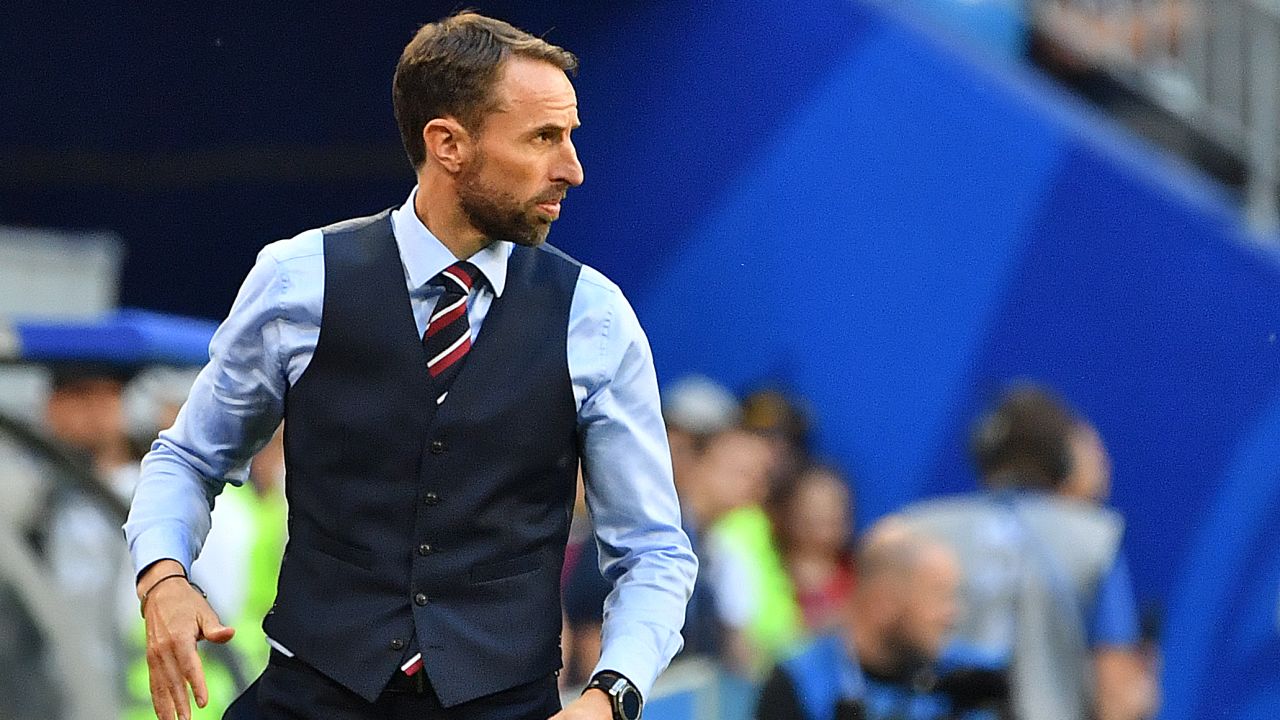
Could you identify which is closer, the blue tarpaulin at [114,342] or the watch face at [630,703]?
the watch face at [630,703]

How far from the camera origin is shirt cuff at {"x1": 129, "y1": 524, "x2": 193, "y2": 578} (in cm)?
289

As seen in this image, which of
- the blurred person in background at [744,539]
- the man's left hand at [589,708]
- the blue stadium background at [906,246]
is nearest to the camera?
the man's left hand at [589,708]

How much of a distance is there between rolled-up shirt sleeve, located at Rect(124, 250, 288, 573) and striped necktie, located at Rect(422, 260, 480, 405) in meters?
0.20

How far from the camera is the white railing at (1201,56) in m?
10.4

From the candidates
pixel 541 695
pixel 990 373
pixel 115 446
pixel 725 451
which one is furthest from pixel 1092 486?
pixel 541 695

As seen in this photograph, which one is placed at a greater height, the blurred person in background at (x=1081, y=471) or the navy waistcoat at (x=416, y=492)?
the navy waistcoat at (x=416, y=492)

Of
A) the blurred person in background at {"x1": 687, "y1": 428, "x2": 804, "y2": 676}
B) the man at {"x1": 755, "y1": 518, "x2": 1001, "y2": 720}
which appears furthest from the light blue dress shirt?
the blurred person in background at {"x1": 687, "y1": 428, "x2": 804, "y2": 676}

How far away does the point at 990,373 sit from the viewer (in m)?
9.87

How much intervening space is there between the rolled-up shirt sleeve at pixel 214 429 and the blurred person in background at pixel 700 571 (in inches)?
62.2

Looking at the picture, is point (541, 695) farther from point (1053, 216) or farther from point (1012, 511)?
point (1053, 216)

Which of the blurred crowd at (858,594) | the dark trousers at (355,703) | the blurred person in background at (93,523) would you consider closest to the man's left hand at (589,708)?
the dark trousers at (355,703)

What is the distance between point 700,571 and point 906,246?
2.84 m

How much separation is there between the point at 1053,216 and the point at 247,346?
7.32 metres

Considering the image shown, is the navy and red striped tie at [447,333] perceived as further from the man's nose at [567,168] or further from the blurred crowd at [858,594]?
the blurred crowd at [858,594]
